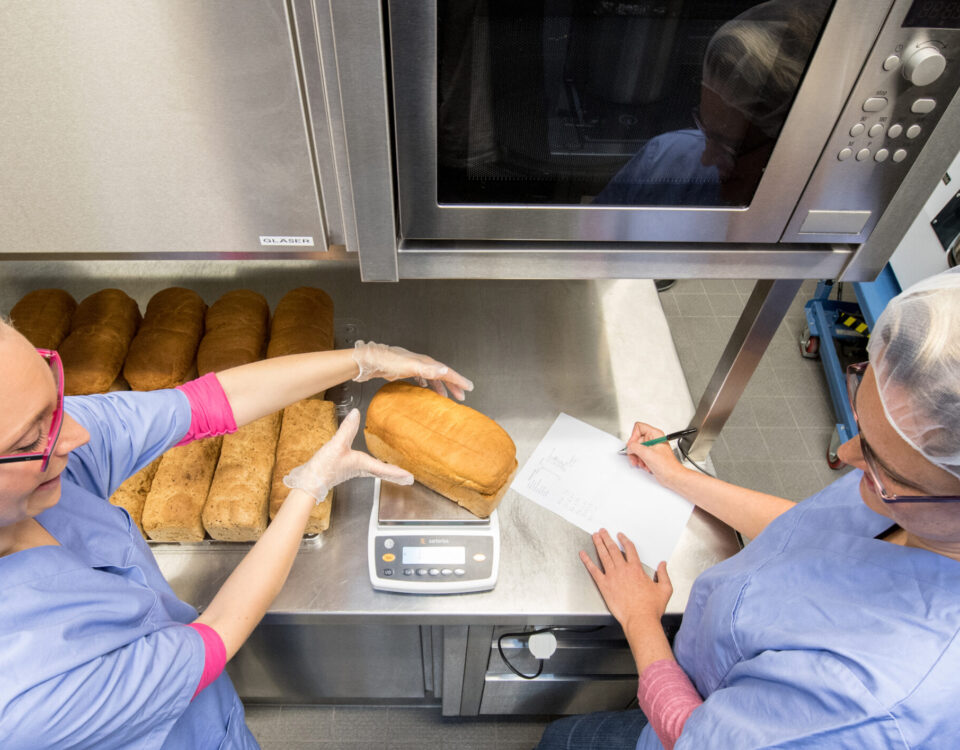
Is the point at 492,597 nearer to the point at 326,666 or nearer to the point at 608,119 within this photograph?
the point at 326,666

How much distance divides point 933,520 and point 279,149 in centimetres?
96

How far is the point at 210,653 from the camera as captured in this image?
2.96 feet

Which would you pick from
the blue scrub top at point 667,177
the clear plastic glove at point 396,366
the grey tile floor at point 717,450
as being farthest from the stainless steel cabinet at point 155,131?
the grey tile floor at point 717,450

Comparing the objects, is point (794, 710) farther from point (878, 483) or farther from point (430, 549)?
point (430, 549)

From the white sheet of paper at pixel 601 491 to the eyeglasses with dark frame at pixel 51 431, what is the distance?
86cm

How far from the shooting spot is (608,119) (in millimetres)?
811

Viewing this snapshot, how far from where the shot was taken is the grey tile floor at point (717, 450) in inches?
75.3

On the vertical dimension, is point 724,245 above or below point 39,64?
below

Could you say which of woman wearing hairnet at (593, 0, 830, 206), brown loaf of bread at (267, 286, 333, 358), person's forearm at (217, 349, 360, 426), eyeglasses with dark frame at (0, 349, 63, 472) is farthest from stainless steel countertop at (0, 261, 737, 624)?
woman wearing hairnet at (593, 0, 830, 206)

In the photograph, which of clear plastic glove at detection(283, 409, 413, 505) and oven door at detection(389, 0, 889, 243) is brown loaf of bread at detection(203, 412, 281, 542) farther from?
oven door at detection(389, 0, 889, 243)

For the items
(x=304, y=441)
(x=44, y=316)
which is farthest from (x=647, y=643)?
(x=44, y=316)

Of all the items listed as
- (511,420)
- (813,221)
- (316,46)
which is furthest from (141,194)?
(813,221)

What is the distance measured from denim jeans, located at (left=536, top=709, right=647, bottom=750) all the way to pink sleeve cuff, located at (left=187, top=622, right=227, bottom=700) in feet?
2.78

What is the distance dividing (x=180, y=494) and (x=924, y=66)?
1352 mm
